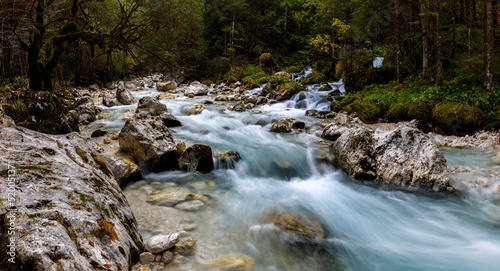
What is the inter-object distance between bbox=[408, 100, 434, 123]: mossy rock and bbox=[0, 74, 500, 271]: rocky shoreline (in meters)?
1.22

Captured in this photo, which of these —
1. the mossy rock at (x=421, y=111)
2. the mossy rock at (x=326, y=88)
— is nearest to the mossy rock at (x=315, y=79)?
the mossy rock at (x=326, y=88)

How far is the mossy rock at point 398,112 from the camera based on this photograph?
33.6 ft

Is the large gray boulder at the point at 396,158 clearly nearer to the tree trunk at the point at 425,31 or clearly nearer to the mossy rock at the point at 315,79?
the tree trunk at the point at 425,31

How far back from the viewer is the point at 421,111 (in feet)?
31.7

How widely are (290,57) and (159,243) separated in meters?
32.1

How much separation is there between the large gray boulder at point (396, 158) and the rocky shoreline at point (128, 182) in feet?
0.07

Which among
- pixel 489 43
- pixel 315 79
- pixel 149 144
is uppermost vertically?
pixel 315 79

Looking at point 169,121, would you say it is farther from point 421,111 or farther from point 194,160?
point 421,111

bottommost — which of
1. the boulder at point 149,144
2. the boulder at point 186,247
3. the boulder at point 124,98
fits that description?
the boulder at point 186,247

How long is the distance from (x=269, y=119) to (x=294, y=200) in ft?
22.8

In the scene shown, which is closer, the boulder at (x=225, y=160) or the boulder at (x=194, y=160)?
the boulder at (x=194, y=160)

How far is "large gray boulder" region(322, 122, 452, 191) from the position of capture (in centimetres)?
560

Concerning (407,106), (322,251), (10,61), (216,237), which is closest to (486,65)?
(407,106)

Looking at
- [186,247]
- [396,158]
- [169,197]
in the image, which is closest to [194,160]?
[169,197]
